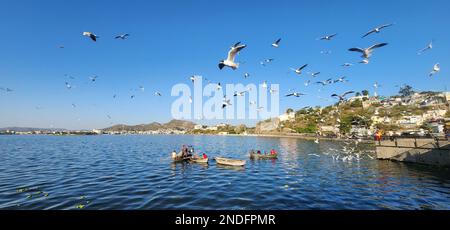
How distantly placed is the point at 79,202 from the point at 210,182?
1369cm

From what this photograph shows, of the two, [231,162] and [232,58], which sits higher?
[232,58]

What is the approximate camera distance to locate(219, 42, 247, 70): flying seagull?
1691 cm

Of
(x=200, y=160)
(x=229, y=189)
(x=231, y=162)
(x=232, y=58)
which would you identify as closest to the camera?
(x=232, y=58)

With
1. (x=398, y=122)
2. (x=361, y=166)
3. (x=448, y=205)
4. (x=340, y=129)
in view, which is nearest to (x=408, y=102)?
(x=398, y=122)

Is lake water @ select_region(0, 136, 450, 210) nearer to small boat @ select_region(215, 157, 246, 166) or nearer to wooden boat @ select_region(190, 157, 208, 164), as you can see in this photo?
small boat @ select_region(215, 157, 246, 166)

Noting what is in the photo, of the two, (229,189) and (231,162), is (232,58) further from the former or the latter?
(231,162)

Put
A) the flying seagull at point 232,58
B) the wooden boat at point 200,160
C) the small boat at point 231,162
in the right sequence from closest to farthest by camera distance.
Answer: the flying seagull at point 232,58, the small boat at point 231,162, the wooden boat at point 200,160

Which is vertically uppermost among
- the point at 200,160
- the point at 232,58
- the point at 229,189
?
the point at 232,58

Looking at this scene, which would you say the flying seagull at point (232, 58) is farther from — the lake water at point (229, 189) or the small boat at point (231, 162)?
the small boat at point (231, 162)

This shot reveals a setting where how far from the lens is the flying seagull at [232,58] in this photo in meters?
16.9

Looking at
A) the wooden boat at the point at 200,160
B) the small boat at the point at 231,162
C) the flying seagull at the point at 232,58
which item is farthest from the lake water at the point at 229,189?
the flying seagull at the point at 232,58

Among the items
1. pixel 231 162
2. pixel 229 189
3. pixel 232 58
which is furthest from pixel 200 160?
pixel 232 58

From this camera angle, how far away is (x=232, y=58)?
1753 centimetres

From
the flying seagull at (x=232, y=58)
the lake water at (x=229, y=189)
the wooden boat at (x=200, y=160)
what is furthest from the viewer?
the wooden boat at (x=200, y=160)
